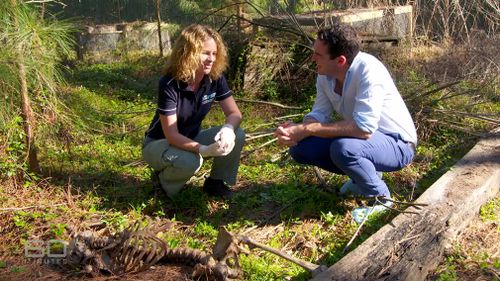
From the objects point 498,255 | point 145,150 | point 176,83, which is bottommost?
point 498,255

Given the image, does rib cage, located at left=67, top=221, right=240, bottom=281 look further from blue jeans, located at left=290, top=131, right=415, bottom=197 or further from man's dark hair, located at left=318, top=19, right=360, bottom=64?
man's dark hair, located at left=318, top=19, right=360, bottom=64

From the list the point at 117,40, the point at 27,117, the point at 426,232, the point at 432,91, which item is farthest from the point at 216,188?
the point at 117,40

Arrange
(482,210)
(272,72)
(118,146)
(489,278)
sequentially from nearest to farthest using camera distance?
(489,278), (482,210), (118,146), (272,72)

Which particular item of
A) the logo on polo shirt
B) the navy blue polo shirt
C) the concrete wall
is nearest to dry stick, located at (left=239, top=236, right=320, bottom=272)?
the navy blue polo shirt

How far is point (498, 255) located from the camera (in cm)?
296

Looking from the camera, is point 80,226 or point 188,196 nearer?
point 80,226

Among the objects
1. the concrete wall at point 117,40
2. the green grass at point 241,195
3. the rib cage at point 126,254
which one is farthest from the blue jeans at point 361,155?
the concrete wall at point 117,40

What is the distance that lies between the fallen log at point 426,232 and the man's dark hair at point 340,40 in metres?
0.95

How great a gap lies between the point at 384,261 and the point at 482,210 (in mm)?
1150

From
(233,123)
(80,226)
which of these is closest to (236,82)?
(233,123)

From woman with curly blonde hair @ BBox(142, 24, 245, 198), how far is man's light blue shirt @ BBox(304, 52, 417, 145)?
59 cm

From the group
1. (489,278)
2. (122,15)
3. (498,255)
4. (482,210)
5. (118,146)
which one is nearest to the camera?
(489,278)

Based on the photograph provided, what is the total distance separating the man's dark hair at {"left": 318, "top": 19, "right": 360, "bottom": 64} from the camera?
3090 mm

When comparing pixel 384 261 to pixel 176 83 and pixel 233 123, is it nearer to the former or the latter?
pixel 233 123
